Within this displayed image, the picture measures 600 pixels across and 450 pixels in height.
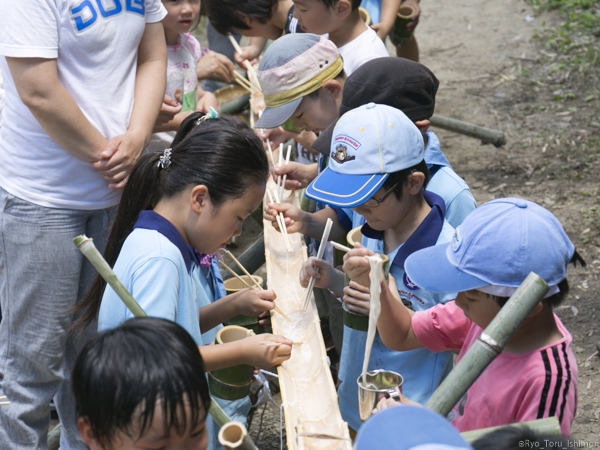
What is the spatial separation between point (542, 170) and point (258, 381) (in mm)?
3989

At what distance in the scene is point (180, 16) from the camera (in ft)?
14.0

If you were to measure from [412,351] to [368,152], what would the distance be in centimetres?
74

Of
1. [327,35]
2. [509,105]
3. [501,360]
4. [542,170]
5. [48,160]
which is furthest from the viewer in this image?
[509,105]

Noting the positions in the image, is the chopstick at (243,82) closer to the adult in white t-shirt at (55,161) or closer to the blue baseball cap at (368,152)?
the adult in white t-shirt at (55,161)

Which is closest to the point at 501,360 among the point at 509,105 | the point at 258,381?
the point at 258,381

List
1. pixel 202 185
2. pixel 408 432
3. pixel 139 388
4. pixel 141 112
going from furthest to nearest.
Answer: pixel 141 112, pixel 202 185, pixel 139 388, pixel 408 432

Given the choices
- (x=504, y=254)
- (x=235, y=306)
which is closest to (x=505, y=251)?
(x=504, y=254)

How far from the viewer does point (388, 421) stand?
4.37ft

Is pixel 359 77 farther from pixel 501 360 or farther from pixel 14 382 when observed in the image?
pixel 14 382

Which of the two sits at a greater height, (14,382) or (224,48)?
(14,382)

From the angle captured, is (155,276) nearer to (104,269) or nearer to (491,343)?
(104,269)

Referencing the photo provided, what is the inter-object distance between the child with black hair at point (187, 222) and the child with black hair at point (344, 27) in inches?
59.5

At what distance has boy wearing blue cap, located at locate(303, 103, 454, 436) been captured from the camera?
2.77 meters

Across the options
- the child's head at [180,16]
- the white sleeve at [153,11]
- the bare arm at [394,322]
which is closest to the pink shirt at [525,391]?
the bare arm at [394,322]
